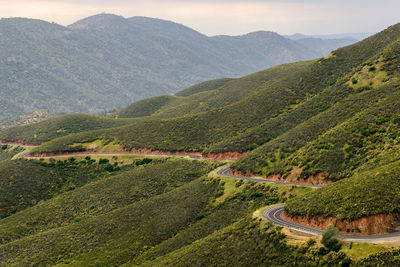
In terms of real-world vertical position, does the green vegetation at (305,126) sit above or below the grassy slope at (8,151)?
above

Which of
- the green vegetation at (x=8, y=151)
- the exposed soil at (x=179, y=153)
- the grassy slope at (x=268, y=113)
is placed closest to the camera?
the exposed soil at (x=179, y=153)

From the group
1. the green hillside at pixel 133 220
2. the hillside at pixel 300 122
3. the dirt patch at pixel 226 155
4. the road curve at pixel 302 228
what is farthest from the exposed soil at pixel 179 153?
the road curve at pixel 302 228

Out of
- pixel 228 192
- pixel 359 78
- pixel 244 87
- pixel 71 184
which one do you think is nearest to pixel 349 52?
pixel 359 78

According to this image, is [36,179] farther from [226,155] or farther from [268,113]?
[268,113]

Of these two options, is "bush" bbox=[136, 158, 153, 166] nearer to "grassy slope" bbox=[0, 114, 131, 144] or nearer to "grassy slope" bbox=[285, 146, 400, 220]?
"grassy slope" bbox=[285, 146, 400, 220]

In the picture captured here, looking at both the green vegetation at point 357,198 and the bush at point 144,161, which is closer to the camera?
the green vegetation at point 357,198

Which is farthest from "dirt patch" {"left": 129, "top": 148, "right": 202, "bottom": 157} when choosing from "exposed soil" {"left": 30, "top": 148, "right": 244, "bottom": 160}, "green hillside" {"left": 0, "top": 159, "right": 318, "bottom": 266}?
"green hillside" {"left": 0, "top": 159, "right": 318, "bottom": 266}

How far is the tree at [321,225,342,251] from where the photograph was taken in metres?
36.1

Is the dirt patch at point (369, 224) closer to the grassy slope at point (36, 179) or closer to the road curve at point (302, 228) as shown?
the road curve at point (302, 228)

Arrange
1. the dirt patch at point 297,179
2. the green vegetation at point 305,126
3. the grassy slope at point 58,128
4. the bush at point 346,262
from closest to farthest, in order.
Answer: the bush at point 346,262 → the dirt patch at point 297,179 → the green vegetation at point 305,126 → the grassy slope at point 58,128

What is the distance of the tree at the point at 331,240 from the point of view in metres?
36.1

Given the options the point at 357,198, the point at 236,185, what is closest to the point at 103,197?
the point at 236,185

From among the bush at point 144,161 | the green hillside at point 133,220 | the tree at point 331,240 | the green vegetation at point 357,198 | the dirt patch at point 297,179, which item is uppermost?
the green vegetation at point 357,198

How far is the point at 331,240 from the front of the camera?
3634 cm
